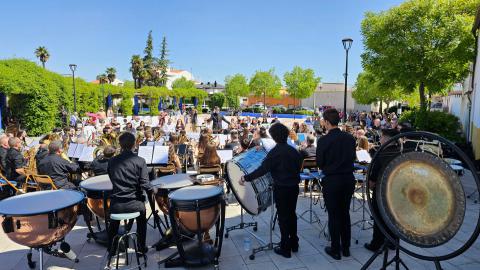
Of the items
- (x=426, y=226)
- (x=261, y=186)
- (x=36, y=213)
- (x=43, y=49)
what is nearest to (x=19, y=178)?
(x=36, y=213)

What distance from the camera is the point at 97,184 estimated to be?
4.95 meters

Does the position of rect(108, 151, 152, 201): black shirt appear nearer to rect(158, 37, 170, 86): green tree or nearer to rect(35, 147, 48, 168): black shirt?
rect(35, 147, 48, 168): black shirt

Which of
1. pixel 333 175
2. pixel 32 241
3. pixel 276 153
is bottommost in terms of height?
pixel 32 241

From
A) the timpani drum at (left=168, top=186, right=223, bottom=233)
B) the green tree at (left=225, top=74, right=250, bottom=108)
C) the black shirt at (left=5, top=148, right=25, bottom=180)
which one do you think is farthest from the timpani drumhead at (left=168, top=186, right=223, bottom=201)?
the green tree at (left=225, top=74, right=250, bottom=108)

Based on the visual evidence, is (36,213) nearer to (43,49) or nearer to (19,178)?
A: (19,178)

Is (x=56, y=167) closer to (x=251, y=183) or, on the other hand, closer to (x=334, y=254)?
(x=251, y=183)

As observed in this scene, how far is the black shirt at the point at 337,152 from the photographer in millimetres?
4359

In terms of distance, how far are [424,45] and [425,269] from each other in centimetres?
1431

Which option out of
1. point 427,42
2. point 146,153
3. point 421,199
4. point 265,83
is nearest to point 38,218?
point 146,153

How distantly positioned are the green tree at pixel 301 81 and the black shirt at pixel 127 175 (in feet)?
161

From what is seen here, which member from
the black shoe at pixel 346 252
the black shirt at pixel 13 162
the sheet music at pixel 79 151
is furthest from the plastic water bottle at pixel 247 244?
the black shirt at pixel 13 162

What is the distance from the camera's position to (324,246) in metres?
5.13

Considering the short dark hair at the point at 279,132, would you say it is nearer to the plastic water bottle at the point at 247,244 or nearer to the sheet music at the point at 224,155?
the plastic water bottle at the point at 247,244

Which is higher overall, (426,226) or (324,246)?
(426,226)
